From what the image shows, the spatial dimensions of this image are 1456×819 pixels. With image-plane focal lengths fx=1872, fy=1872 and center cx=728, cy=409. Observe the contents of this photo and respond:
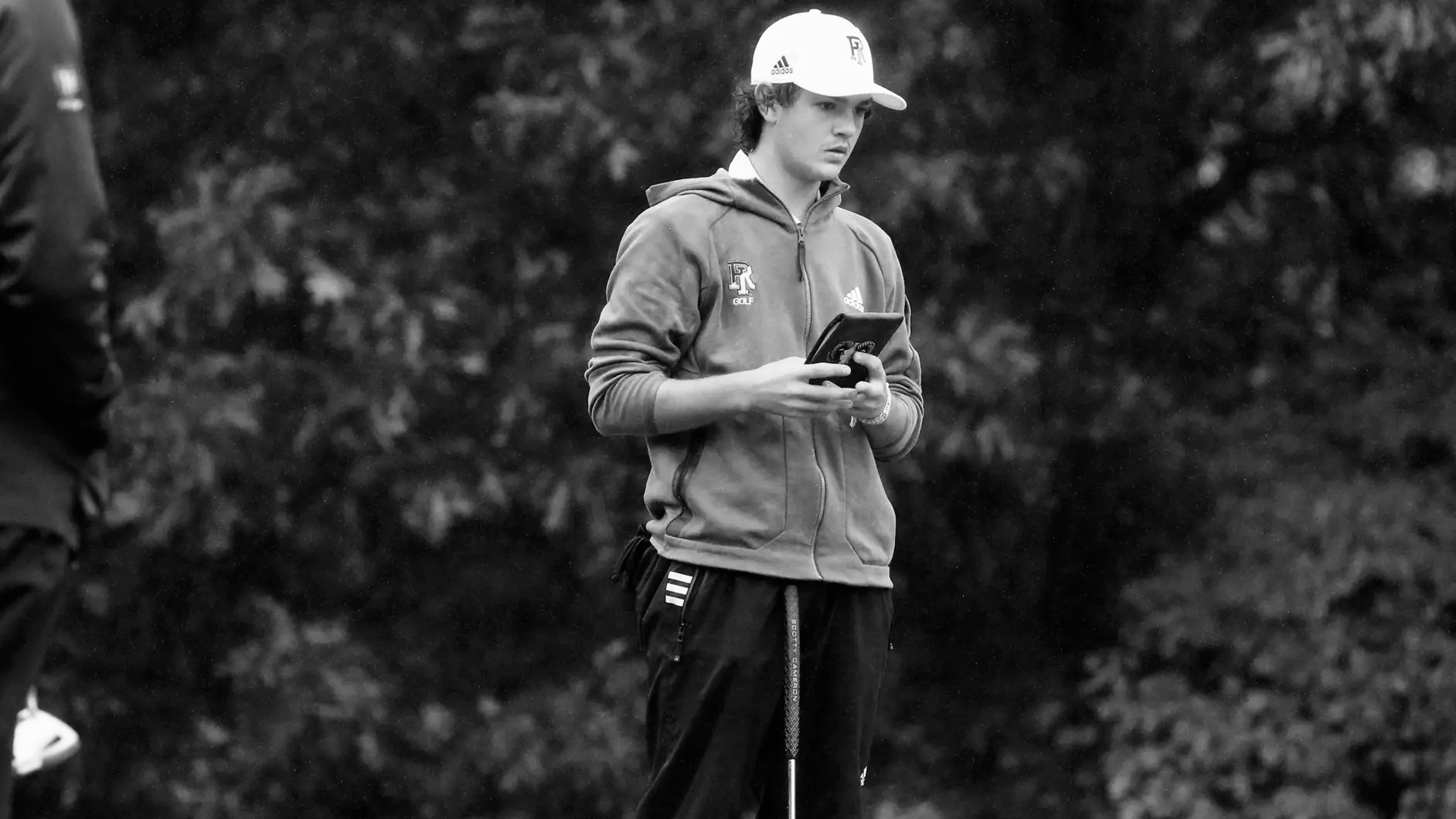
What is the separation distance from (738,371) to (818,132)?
0.48 m

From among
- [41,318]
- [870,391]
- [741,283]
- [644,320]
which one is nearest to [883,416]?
[870,391]

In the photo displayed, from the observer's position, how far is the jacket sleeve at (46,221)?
90.7 inches

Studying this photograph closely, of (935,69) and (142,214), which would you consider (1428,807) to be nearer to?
(935,69)

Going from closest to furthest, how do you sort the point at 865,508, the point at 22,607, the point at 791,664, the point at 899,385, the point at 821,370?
the point at 22,607
the point at 821,370
the point at 791,664
the point at 865,508
the point at 899,385

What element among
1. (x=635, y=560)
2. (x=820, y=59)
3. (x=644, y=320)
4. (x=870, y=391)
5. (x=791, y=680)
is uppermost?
(x=820, y=59)

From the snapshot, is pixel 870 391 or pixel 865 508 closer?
pixel 870 391

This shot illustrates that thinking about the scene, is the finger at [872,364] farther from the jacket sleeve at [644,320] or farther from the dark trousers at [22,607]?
the dark trousers at [22,607]

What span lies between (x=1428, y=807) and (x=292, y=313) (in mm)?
4336

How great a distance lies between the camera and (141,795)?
22.1 ft

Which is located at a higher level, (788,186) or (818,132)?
(818,132)

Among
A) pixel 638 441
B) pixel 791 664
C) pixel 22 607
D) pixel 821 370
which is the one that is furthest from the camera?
pixel 638 441

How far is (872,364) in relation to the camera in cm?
331

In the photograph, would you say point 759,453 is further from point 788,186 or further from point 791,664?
point 788,186

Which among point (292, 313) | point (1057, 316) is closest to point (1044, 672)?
point (1057, 316)
